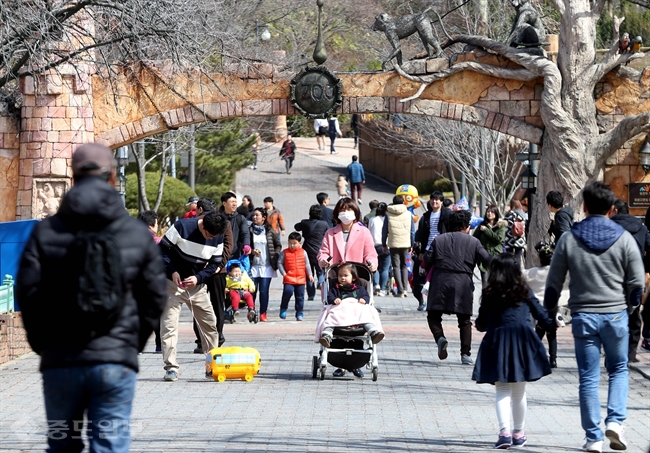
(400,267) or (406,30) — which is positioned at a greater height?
(406,30)

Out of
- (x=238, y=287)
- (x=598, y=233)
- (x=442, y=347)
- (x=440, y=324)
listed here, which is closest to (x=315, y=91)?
(x=238, y=287)

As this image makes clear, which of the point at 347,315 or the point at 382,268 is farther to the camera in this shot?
the point at 382,268

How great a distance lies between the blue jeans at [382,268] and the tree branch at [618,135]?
12.5 feet

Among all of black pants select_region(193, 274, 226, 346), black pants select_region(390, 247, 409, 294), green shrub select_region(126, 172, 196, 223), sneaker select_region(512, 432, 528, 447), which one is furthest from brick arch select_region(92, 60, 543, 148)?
sneaker select_region(512, 432, 528, 447)

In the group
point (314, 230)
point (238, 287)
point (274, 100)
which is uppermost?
point (274, 100)

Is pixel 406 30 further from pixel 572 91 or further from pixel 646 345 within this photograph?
pixel 646 345

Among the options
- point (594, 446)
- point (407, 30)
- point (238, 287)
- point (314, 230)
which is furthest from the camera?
point (407, 30)

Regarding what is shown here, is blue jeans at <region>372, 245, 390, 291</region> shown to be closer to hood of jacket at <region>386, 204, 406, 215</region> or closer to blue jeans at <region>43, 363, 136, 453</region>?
hood of jacket at <region>386, 204, 406, 215</region>

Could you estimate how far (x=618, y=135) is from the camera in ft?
59.4

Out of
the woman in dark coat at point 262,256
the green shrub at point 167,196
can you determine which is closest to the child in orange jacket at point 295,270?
the woman in dark coat at point 262,256

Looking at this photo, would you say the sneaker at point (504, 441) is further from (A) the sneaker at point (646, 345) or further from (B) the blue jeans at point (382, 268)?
(B) the blue jeans at point (382, 268)

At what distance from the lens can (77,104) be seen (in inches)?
728

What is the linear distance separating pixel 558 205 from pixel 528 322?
4013 mm

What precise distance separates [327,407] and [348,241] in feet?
9.28
